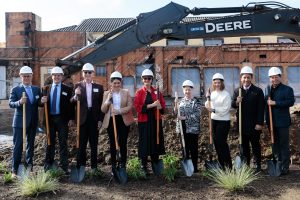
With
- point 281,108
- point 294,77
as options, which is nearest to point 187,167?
point 281,108

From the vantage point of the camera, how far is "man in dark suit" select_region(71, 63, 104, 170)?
7.89m

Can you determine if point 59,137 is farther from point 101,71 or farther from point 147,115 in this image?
point 101,71

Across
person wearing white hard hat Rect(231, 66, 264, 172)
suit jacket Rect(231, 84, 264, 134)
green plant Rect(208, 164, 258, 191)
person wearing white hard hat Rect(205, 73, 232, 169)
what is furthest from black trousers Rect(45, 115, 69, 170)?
suit jacket Rect(231, 84, 264, 134)

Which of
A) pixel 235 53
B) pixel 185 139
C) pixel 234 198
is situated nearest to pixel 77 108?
pixel 185 139

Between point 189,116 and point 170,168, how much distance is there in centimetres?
103

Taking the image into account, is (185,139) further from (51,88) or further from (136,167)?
(51,88)

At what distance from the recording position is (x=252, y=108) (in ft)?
26.5

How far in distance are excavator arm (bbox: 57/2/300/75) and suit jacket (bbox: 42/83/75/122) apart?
36.6 inches

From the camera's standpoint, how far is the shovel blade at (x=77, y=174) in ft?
25.3

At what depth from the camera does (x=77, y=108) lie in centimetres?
789

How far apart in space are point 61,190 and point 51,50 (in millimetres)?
24678

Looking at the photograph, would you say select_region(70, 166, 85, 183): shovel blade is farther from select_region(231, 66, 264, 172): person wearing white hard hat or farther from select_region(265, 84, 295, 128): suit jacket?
select_region(265, 84, 295, 128): suit jacket

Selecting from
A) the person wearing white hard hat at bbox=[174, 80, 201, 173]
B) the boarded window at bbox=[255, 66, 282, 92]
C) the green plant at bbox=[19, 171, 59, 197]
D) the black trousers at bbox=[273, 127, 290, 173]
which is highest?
the boarded window at bbox=[255, 66, 282, 92]

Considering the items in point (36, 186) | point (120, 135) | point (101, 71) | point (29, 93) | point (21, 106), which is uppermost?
point (101, 71)
